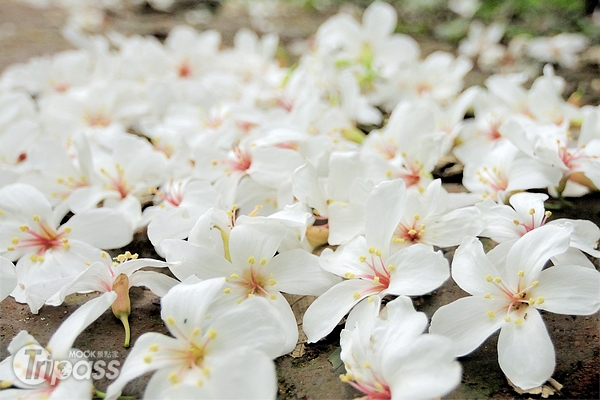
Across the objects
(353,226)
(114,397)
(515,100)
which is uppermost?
(515,100)

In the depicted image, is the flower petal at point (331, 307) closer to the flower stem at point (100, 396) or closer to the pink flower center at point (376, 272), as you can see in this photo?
the pink flower center at point (376, 272)

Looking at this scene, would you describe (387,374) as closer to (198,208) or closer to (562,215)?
(198,208)

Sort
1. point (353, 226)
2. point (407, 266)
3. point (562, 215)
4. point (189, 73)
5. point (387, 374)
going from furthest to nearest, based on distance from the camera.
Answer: point (189, 73)
point (562, 215)
point (353, 226)
point (407, 266)
point (387, 374)

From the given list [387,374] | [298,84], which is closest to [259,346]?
[387,374]

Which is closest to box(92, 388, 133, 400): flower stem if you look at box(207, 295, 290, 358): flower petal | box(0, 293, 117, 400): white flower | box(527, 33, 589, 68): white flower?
box(0, 293, 117, 400): white flower

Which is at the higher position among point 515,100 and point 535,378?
point 515,100

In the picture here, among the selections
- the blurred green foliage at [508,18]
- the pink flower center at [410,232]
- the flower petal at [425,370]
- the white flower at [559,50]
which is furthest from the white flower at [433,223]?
the blurred green foliage at [508,18]

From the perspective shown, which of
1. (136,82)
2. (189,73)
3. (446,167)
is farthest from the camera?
(189,73)

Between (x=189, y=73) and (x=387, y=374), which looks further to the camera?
(x=189, y=73)
